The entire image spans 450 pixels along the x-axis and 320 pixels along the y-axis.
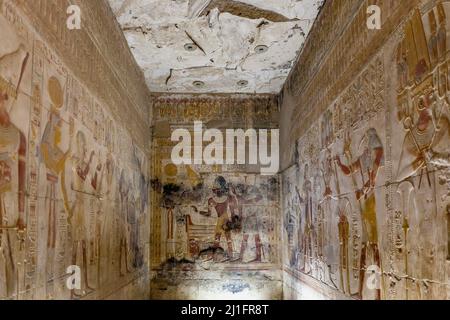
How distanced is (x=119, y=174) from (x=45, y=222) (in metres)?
2.46

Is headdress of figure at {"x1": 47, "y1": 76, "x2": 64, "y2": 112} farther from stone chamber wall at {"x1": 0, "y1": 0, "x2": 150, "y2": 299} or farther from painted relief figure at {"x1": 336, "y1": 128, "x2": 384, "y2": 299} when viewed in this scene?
painted relief figure at {"x1": 336, "y1": 128, "x2": 384, "y2": 299}

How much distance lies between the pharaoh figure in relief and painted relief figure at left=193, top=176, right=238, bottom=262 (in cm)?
526

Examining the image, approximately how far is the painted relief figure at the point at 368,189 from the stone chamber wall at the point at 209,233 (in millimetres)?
4350

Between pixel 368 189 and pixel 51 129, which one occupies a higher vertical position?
pixel 51 129

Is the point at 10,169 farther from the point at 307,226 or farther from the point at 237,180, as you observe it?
the point at 237,180

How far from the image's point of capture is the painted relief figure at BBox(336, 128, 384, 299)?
3352 millimetres

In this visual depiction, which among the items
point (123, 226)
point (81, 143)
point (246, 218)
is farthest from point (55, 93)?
point (246, 218)

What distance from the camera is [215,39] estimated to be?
6.02 metres

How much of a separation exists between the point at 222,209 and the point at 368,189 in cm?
476

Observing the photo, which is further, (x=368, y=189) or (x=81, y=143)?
(x=81, y=143)

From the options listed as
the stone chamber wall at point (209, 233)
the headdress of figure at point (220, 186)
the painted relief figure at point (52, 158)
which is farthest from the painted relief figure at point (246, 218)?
the painted relief figure at point (52, 158)

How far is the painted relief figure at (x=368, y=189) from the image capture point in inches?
132

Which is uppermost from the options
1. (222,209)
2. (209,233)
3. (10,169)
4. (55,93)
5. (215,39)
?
(215,39)

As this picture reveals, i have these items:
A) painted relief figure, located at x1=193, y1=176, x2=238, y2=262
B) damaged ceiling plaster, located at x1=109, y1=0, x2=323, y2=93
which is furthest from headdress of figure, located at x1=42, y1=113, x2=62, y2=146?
painted relief figure, located at x1=193, y1=176, x2=238, y2=262
